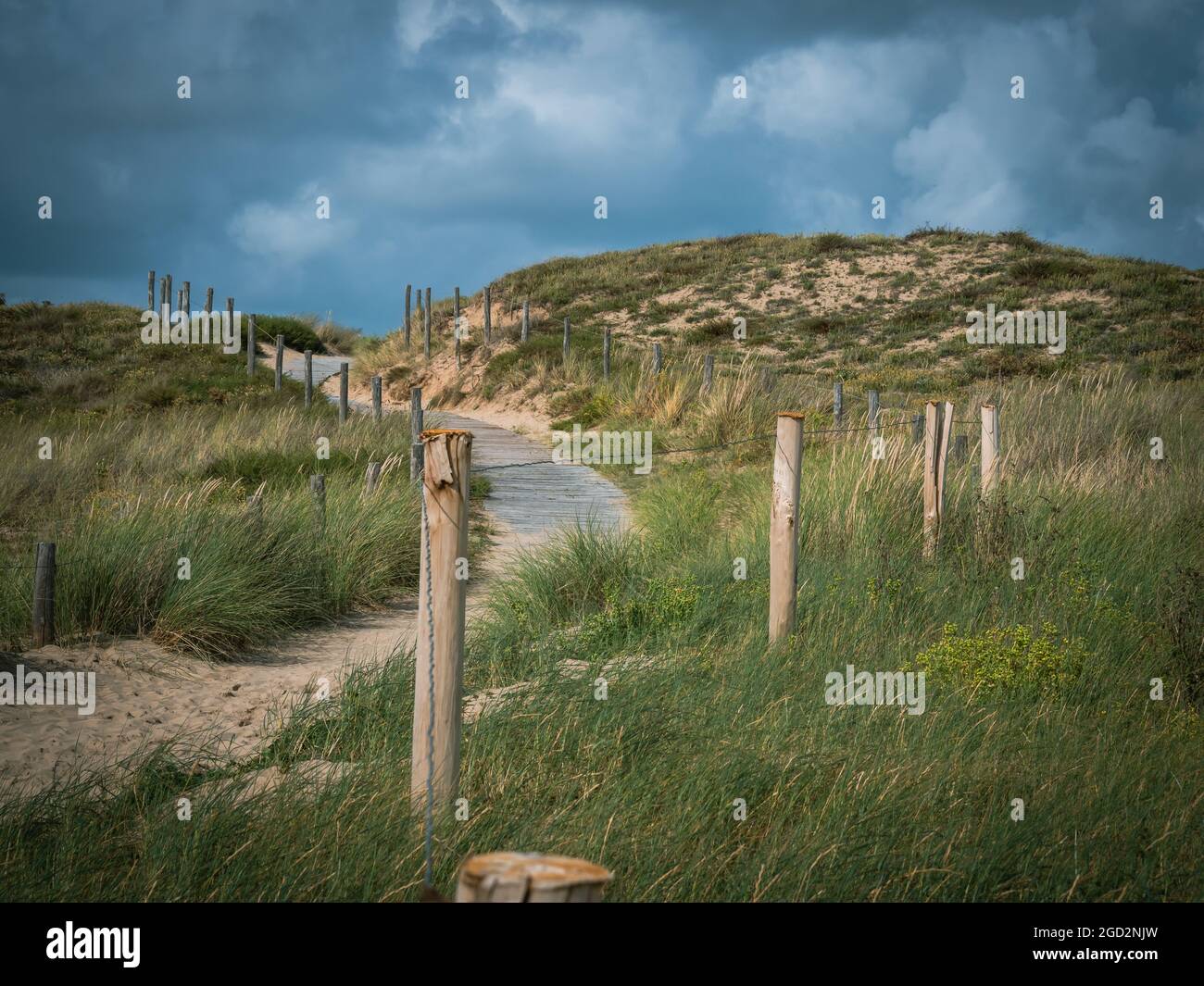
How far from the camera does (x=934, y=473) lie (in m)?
8.23

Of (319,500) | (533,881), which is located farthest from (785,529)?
(319,500)

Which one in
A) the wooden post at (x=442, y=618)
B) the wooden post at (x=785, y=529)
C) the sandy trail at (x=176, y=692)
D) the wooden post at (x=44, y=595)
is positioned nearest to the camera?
the wooden post at (x=442, y=618)

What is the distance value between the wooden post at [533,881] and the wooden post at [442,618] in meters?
1.72

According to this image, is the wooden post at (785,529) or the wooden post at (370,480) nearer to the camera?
the wooden post at (785,529)

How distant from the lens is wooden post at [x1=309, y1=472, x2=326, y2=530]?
32.9 ft

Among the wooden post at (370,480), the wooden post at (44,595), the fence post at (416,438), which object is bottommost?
the wooden post at (44,595)

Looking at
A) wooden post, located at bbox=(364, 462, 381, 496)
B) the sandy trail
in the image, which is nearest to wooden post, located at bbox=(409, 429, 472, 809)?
the sandy trail

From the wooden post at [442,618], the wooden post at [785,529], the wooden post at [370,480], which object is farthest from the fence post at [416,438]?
the wooden post at [442,618]

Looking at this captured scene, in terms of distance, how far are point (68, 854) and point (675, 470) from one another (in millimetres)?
11721

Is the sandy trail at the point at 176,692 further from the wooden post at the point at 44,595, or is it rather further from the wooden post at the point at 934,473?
the wooden post at the point at 934,473

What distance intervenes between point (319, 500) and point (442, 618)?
6994mm

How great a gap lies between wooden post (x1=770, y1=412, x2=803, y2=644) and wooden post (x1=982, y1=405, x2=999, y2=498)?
291 centimetres

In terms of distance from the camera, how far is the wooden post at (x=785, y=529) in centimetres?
638
